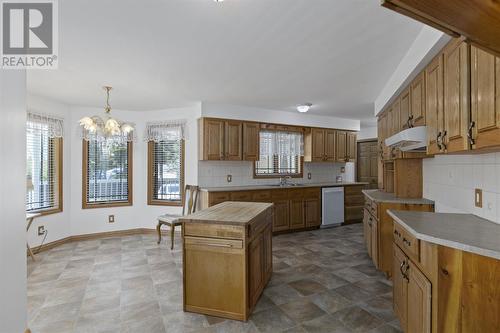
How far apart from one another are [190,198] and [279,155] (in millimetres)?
2125

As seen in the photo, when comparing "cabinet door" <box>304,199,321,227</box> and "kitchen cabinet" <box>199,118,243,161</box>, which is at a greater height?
"kitchen cabinet" <box>199,118,243,161</box>

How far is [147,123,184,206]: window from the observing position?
16.6ft

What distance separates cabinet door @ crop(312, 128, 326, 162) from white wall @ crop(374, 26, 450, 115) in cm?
236

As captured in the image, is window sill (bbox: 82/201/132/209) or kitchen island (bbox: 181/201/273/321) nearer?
kitchen island (bbox: 181/201/273/321)

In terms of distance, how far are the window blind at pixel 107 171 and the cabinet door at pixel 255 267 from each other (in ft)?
11.6

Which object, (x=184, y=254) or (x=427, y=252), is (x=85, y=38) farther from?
(x=427, y=252)

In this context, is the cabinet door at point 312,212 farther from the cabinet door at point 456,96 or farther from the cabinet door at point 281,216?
the cabinet door at point 456,96

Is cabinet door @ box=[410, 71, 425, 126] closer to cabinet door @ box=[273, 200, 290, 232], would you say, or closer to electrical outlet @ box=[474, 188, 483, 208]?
electrical outlet @ box=[474, 188, 483, 208]

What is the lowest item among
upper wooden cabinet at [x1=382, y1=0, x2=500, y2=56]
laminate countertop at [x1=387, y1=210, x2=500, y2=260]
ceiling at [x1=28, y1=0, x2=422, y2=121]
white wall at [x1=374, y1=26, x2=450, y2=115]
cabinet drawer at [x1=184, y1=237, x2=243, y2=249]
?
cabinet drawer at [x1=184, y1=237, x2=243, y2=249]

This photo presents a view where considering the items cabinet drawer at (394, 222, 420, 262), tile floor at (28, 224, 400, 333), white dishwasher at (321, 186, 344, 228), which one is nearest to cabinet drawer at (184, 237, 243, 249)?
tile floor at (28, 224, 400, 333)

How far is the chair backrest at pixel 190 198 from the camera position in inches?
184

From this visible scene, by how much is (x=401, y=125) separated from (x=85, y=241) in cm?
528

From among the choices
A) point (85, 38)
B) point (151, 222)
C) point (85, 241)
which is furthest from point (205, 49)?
point (85, 241)

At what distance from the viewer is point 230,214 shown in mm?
2502
